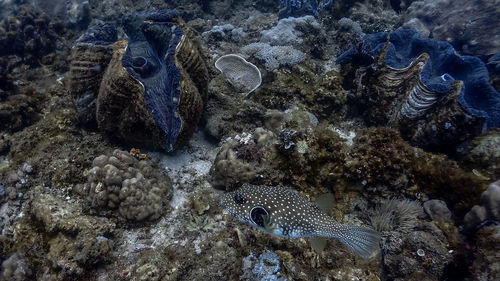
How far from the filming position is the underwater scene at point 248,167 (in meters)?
3.07

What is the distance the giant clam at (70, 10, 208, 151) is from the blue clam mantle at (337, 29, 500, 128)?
3.49 metres

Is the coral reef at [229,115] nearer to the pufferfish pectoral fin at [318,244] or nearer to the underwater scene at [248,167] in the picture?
the underwater scene at [248,167]

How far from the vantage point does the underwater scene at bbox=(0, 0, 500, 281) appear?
121 inches

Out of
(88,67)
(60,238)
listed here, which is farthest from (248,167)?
(88,67)

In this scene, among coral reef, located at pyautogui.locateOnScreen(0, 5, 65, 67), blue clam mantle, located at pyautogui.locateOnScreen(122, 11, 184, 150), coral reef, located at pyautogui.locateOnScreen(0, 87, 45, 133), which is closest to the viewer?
blue clam mantle, located at pyautogui.locateOnScreen(122, 11, 184, 150)

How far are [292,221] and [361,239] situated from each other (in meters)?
0.73

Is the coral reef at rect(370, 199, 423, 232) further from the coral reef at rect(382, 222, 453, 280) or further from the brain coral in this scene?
the brain coral

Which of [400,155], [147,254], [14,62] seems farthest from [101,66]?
[14,62]

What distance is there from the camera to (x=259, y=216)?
2.70 metres

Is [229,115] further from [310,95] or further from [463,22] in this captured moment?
[463,22]

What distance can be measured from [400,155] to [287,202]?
216 cm

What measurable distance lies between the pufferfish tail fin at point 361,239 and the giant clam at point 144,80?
2500mm

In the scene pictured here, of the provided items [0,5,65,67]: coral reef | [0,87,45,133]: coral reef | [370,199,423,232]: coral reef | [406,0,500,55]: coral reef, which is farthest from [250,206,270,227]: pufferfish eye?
[0,5,65,67]: coral reef

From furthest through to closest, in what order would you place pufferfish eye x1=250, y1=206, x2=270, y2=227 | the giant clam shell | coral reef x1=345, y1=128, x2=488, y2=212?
the giant clam shell
coral reef x1=345, y1=128, x2=488, y2=212
pufferfish eye x1=250, y1=206, x2=270, y2=227
